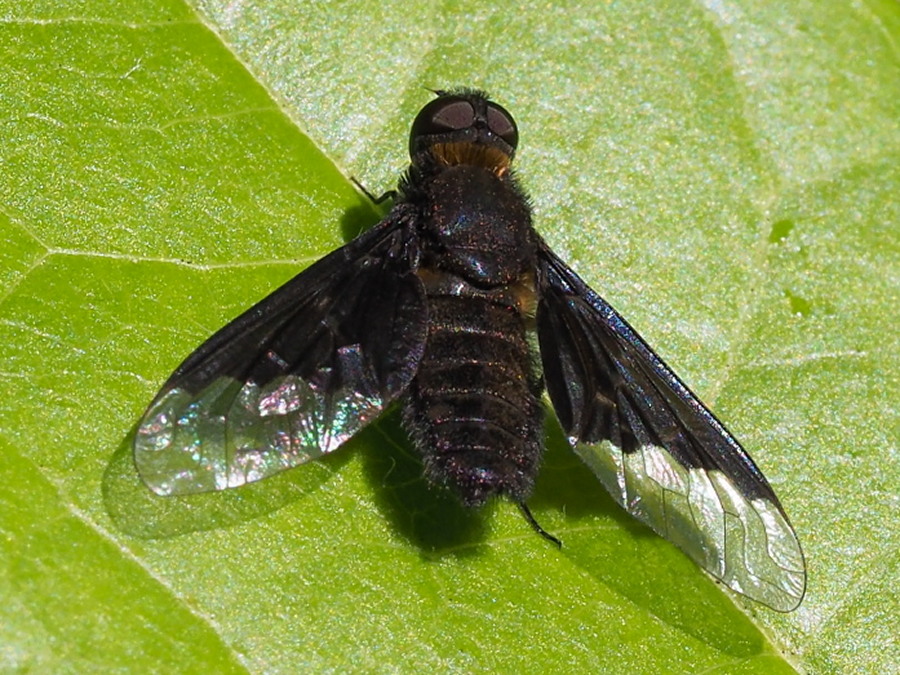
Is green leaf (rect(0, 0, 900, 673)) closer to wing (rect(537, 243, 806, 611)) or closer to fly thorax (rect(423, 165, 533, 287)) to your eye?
wing (rect(537, 243, 806, 611))

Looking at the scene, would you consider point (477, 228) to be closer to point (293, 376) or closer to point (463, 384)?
point (463, 384)

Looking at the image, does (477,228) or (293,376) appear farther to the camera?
(477,228)

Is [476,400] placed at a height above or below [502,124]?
below

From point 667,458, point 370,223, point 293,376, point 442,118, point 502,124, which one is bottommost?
point 667,458

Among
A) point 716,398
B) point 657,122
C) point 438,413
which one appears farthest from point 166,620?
point 657,122

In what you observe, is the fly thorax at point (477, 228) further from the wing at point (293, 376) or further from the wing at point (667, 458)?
the wing at point (667, 458)

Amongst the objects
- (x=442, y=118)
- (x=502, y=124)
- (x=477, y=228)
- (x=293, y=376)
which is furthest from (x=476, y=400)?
(x=502, y=124)

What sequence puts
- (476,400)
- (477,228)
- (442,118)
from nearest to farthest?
(476,400)
(477,228)
(442,118)
